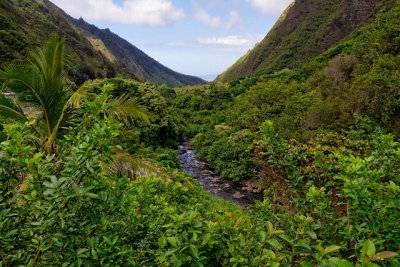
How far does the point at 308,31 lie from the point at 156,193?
95.2 m

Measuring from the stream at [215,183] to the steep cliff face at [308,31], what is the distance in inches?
2387

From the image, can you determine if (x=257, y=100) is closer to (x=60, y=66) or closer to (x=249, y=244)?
(x=60, y=66)

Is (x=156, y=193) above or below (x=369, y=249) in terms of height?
below

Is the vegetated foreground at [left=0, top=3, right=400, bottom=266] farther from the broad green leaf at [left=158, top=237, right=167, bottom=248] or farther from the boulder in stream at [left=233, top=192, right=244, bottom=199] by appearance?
the boulder in stream at [left=233, top=192, right=244, bottom=199]

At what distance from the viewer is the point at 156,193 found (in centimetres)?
598

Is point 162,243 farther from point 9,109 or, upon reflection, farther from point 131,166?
point 9,109

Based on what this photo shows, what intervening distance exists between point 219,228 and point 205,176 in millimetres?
16307

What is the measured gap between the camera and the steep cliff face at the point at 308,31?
218ft

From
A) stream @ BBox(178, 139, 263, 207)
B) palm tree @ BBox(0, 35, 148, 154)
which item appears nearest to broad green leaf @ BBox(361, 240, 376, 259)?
Result: palm tree @ BBox(0, 35, 148, 154)

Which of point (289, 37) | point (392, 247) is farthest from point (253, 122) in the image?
point (289, 37)

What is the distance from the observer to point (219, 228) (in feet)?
5.60

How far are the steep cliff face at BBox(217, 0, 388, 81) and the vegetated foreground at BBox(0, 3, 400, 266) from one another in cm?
6946

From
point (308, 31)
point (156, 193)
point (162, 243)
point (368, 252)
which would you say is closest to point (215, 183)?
point (156, 193)

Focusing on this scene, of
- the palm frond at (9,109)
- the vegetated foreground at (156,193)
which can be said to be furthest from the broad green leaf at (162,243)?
the palm frond at (9,109)
